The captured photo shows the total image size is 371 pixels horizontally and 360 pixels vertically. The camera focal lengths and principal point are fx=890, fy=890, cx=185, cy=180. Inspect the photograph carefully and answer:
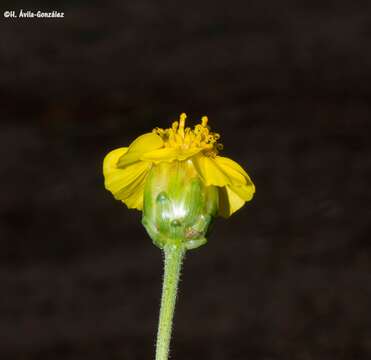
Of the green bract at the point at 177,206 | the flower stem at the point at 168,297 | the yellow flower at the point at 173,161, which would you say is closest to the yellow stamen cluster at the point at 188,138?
the yellow flower at the point at 173,161

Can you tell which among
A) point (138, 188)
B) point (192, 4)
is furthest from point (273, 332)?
point (192, 4)

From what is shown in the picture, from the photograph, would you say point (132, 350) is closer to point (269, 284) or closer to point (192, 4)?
point (269, 284)

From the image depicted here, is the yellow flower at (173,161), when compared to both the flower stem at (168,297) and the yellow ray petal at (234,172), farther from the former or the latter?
the flower stem at (168,297)

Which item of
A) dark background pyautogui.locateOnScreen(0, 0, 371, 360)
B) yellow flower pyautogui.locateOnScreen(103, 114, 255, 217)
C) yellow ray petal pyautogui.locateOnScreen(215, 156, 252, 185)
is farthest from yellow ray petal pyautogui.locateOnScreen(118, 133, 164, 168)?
dark background pyautogui.locateOnScreen(0, 0, 371, 360)

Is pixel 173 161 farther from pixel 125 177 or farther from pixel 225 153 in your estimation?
pixel 225 153

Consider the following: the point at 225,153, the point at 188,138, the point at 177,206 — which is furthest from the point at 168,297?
the point at 225,153

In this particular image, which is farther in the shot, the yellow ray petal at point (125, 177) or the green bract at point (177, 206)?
the yellow ray petal at point (125, 177)
